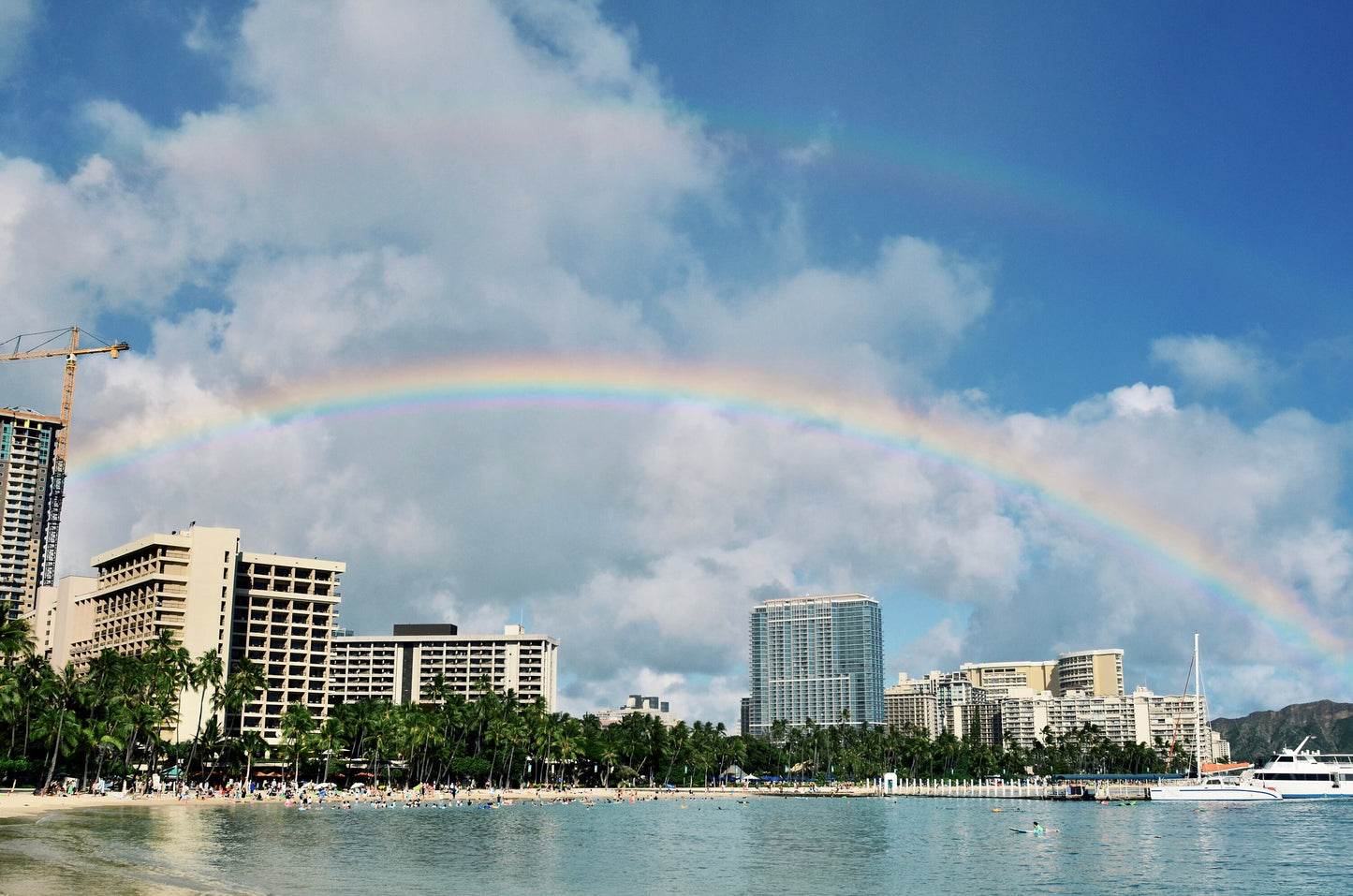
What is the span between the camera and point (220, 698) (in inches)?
5965

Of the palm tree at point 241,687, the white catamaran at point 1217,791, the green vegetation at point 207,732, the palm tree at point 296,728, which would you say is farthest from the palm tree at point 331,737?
the white catamaran at point 1217,791

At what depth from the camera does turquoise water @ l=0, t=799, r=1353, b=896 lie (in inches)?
2594

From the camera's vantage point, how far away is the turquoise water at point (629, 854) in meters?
65.9

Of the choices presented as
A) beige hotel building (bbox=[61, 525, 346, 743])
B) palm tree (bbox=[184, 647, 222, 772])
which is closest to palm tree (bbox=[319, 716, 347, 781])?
palm tree (bbox=[184, 647, 222, 772])

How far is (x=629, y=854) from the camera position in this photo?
301 ft

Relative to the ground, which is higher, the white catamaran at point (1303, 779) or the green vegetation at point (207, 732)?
the green vegetation at point (207, 732)

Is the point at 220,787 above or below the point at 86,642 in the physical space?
below

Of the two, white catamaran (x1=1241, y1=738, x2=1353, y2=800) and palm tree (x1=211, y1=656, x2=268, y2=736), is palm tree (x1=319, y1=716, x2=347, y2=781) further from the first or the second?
white catamaran (x1=1241, y1=738, x2=1353, y2=800)

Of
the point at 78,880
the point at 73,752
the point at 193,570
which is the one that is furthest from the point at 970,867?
the point at 193,570

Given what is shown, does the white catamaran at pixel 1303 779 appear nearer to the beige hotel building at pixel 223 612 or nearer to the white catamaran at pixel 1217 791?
the white catamaran at pixel 1217 791

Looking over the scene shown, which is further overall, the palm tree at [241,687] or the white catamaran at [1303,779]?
the white catamaran at [1303,779]

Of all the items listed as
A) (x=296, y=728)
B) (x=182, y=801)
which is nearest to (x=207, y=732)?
(x=296, y=728)

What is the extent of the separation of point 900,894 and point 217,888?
3747cm

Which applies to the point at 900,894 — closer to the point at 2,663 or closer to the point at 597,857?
the point at 597,857
